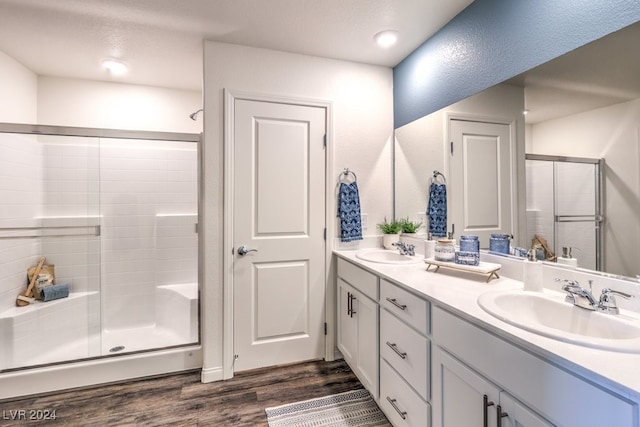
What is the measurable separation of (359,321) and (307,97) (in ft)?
5.56

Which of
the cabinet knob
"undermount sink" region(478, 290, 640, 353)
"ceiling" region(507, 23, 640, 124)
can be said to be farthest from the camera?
"ceiling" region(507, 23, 640, 124)

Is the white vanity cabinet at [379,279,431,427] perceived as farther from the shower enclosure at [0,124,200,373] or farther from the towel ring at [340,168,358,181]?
the shower enclosure at [0,124,200,373]

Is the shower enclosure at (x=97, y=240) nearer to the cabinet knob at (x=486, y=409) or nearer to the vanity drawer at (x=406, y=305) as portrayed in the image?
the vanity drawer at (x=406, y=305)

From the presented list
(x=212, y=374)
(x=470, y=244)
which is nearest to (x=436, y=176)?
(x=470, y=244)

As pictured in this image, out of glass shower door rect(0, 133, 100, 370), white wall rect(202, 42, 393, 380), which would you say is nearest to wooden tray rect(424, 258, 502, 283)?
white wall rect(202, 42, 393, 380)

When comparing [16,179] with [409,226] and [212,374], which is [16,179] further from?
[409,226]

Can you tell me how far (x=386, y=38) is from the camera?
203 centimetres

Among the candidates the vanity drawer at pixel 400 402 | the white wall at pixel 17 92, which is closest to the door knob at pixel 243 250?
the vanity drawer at pixel 400 402

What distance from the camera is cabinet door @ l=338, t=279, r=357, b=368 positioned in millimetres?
2002

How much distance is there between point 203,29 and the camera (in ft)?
6.40

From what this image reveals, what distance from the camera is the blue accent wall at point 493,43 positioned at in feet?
3.86

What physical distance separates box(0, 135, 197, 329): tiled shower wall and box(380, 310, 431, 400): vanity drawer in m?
2.08

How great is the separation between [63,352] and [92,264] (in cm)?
72

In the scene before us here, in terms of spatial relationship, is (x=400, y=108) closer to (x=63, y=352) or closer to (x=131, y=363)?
(x=131, y=363)
